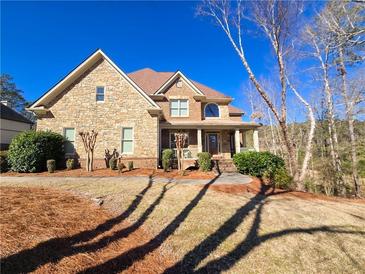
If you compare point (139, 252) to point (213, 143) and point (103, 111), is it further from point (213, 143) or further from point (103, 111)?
point (213, 143)

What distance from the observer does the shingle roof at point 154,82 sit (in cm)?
2103

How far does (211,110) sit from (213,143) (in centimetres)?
330

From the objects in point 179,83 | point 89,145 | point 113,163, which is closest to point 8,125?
point 89,145

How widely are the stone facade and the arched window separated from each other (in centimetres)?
671

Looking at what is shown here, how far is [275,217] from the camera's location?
6504mm

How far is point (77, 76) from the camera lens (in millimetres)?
15859

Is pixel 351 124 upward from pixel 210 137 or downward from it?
upward

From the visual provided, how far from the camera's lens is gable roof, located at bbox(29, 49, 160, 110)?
15.2 metres

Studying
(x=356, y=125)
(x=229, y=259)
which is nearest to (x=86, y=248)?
(x=229, y=259)

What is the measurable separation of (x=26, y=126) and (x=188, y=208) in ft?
96.3

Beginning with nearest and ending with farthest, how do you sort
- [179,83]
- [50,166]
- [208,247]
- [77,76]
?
[208,247]
[50,166]
[77,76]
[179,83]

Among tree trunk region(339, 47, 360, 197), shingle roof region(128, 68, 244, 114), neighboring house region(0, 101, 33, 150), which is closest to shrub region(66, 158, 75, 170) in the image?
shingle roof region(128, 68, 244, 114)

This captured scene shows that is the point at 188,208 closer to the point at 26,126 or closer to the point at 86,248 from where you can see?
the point at 86,248

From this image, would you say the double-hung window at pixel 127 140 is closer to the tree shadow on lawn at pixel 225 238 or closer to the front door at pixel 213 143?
the front door at pixel 213 143
